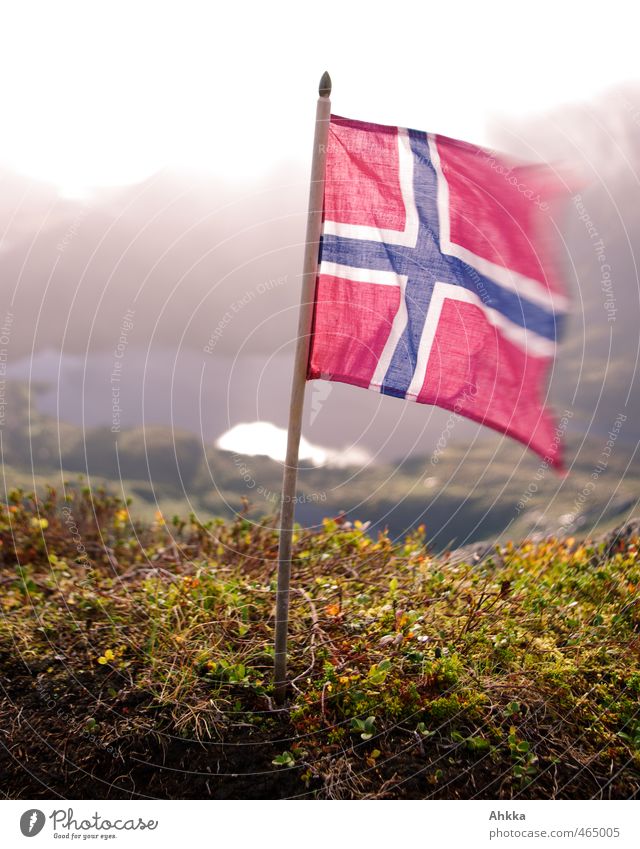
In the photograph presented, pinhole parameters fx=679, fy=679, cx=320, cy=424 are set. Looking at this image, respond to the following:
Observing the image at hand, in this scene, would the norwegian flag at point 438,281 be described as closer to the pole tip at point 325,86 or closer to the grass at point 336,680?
the pole tip at point 325,86

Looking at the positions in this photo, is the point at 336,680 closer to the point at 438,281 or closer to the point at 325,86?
the point at 438,281

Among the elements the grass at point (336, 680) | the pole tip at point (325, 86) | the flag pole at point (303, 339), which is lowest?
the grass at point (336, 680)

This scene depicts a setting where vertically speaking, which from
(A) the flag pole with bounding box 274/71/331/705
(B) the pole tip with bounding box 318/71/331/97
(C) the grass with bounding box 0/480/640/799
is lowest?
(C) the grass with bounding box 0/480/640/799

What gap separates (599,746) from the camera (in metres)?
4.25

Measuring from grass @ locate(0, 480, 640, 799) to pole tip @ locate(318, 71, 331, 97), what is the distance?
3.46 meters

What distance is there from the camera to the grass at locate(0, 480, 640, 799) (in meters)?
4.03

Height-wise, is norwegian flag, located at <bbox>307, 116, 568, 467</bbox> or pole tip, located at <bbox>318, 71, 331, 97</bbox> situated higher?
pole tip, located at <bbox>318, 71, 331, 97</bbox>

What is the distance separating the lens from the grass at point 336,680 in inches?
159

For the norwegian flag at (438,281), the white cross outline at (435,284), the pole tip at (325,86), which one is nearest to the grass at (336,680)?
the norwegian flag at (438,281)

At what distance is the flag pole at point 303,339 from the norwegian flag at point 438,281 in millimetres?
86

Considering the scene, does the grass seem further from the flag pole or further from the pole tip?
the pole tip

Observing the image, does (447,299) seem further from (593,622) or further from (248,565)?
(248,565)

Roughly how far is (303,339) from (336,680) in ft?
7.47

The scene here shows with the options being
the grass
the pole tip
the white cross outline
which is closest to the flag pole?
the pole tip
